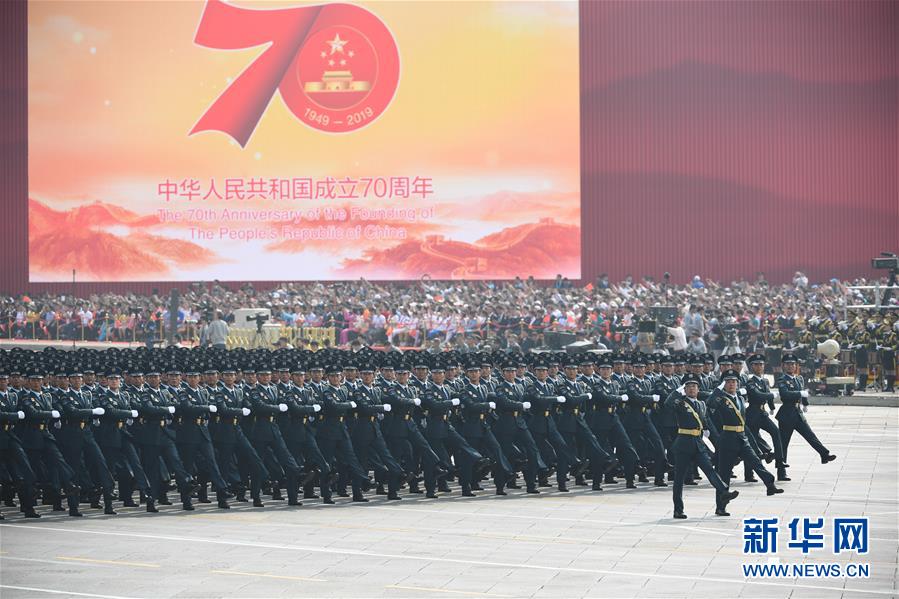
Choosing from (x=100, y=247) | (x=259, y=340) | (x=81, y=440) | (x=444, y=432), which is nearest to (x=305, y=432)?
(x=444, y=432)

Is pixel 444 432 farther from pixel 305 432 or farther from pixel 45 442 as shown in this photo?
pixel 45 442

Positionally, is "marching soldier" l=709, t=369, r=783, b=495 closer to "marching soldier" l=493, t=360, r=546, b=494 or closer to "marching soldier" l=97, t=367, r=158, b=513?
"marching soldier" l=493, t=360, r=546, b=494

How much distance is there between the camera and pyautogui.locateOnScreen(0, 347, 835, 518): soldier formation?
17828 millimetres

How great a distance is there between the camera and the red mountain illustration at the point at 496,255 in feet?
146

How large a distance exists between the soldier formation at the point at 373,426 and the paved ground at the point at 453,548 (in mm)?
486

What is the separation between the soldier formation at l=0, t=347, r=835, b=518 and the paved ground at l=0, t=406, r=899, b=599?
49 centimetres

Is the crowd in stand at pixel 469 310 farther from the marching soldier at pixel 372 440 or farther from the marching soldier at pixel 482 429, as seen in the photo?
the marching soldier at pixel 372 440

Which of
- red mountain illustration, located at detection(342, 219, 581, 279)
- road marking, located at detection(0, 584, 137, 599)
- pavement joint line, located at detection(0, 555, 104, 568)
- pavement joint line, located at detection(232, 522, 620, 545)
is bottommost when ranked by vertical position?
road marking, located at detection(0, 584, 137, 599)

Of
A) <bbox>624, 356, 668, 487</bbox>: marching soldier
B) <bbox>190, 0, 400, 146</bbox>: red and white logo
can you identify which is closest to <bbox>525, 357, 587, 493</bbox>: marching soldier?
<bbox>624, 356, 668, 487</bbox>: marching soldier

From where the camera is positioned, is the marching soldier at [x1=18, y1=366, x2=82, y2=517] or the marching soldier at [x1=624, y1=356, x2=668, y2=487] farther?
the marching soldier at [x1=624, y1=356, x2=668, y2=487]

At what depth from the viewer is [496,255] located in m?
44.8

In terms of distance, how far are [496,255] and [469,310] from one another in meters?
7.02

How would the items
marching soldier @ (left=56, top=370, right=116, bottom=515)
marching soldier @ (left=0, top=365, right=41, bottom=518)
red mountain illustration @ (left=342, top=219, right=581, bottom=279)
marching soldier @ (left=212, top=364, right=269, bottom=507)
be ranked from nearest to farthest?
marching soldier @ (left=0, top=365, right=41, bottom=518) < marching soldier @ (left=56, top=370, right=116, bottom=515) < marching soldier @ (left=212, top=364, right=269, bottom=507) < red mountain illustration @ (left=342, top=219, right=581, bottom=279)

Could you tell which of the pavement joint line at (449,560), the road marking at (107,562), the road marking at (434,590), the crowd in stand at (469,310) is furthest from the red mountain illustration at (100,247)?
the road marking at (434,590)
